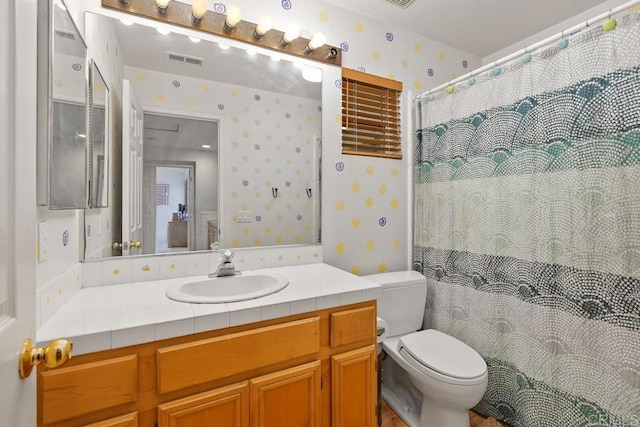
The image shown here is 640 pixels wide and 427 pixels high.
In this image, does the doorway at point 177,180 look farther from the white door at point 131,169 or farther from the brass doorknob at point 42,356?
the brass doorknob at point 42,356

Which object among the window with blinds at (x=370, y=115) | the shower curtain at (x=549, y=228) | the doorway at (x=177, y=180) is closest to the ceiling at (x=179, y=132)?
the doorway at (x=177, y=180)

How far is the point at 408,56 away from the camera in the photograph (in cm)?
215

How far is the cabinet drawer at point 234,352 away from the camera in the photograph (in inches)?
36.7

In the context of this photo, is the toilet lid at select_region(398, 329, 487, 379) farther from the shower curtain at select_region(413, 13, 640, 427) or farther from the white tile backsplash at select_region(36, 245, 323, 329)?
the white tile backsplash at select_region(36, 245, 323, 329)

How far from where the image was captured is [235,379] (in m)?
1.04

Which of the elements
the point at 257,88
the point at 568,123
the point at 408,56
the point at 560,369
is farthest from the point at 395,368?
the point at 408,56

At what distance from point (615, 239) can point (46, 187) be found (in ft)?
6.66

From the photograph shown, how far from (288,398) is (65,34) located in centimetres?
149

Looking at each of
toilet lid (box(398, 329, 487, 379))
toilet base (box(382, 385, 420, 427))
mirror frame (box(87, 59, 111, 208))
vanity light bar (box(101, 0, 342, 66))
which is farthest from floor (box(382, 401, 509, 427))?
vanity light bar (box(101, 0, 342, 66))

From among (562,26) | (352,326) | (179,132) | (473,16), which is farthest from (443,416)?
(562,26)

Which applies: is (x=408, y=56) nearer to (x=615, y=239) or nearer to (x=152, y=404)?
(x=615, y=239)

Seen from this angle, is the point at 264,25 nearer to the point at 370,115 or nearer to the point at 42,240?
the point at 370,115

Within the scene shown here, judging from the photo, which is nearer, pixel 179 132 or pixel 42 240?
pixel 42 240

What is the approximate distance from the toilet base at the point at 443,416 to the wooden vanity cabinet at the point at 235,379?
405 millimetres
